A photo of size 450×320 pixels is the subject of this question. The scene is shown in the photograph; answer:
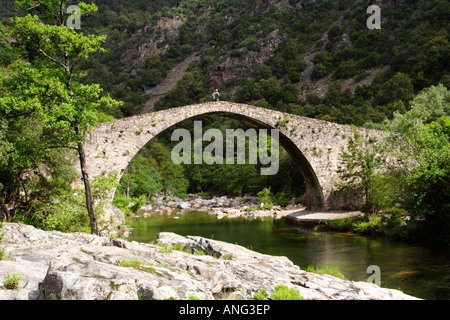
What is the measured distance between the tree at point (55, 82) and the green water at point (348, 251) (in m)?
6.15

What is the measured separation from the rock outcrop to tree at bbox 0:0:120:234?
256 centimetres

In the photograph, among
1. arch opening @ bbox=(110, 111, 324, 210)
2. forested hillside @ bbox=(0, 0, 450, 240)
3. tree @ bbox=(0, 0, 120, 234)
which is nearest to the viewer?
tree @ bbox=(0, 0, 120, 234)

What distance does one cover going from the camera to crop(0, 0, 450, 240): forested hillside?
36812mm

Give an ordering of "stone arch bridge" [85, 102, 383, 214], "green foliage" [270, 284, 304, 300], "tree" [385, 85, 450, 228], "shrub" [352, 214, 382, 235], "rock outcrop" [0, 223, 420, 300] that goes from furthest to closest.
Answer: "stone arch bridge" [85, 102, 383, 214] → "shrub" [352, 214, 382, 235] → "tree" [385, 85, 450, 228] → "green foliage" [270, 284, 304, 300] → "rock outcrop" [0, 223, 420, 300]

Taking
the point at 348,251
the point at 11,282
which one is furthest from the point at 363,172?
the point at 11,282

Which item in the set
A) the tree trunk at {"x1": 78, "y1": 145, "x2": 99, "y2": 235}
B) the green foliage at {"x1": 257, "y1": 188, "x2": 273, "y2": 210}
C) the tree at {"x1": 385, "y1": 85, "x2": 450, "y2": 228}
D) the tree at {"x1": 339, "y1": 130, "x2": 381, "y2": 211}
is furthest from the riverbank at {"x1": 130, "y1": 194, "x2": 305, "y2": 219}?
the tree trunk at {"x1": 78, "y1": 145, "x2": 99, "y2": 235}

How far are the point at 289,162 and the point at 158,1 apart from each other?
103770 mm

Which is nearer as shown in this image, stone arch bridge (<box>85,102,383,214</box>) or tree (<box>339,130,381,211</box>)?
tree (<box>339,130,381,211</box>)

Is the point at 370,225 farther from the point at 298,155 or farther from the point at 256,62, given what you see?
the point at 256,62

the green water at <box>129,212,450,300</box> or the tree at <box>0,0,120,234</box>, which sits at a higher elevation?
the tree at <box>0,0,120,234</box>

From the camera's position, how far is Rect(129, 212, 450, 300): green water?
354 inches

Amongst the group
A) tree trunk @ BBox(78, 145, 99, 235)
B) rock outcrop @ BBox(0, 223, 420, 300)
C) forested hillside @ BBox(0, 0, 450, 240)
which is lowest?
rock outcrop @ BBox(0, 223, 420, 300)

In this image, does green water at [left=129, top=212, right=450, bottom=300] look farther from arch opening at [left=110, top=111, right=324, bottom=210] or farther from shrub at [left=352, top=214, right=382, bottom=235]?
arch opening at [left=110, top=111, right=324, bottom=210]

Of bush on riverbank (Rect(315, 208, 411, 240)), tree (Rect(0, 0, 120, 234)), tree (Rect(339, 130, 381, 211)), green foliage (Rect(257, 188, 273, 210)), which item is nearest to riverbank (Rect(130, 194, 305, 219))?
green foliage (Rect(257, 188, 273, 210))
